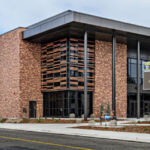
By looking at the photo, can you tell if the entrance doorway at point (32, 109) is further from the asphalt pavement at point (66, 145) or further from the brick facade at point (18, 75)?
the asphalt pavement at point (66, 145)

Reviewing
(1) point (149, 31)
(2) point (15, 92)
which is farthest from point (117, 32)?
(2) point (15, 92)

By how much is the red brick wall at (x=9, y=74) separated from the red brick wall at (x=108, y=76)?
10136 millimetres

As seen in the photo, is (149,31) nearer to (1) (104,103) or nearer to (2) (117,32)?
(2) (117,32)

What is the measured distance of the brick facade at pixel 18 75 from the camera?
3922cm

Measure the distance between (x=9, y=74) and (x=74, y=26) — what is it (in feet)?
40.2

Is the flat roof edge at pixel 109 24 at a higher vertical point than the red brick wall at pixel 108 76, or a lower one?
higher

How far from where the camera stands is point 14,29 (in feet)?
132

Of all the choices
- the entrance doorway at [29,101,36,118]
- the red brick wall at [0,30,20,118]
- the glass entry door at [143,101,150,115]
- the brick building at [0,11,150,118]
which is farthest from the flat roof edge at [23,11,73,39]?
the glass entry door at [143,101,150,115]

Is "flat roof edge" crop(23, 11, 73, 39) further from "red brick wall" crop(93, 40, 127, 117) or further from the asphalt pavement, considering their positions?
the asphalt pavement

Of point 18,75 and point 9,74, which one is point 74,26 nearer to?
point 18,75

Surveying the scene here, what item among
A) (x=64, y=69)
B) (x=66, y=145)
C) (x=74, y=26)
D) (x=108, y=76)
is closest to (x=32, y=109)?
(x=64, y=69)

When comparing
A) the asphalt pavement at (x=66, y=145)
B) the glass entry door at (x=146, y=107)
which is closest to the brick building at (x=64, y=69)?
the glass entry door at (x=146, y=107)

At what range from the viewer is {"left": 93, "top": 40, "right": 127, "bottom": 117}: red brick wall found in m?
39.2

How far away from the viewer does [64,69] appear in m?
37.9
